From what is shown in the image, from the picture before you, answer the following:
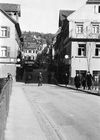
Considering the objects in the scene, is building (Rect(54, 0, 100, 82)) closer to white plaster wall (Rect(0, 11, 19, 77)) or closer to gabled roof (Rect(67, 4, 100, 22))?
gabled roof (Rect(67, 4, 100, 22))

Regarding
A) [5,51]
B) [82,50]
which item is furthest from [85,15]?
[5,51]

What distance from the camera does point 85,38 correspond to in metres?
57.3

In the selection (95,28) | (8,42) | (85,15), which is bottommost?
(8,42)

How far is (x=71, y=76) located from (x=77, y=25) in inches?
278

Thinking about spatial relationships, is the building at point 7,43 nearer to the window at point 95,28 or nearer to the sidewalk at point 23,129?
the window at point 95,28

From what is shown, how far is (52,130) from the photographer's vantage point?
11.6 metres

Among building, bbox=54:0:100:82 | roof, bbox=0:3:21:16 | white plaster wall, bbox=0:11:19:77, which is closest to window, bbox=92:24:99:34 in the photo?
building, bbox=54:0:100:82

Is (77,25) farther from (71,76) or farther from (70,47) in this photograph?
(71,76)

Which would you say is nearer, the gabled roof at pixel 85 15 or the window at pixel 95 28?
the gabled roof at pixel 85 15

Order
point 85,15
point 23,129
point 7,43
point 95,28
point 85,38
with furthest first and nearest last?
point 7,43 < point 95,28 < point 85,15 < point 85,38 < point 23,129

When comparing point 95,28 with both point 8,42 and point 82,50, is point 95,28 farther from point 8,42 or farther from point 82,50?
point 8,42

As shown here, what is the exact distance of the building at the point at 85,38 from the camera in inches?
2255

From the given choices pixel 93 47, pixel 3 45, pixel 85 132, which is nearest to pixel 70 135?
pixel 85 132

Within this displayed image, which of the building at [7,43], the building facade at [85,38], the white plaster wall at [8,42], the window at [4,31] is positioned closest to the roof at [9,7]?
the building at [7,43]
